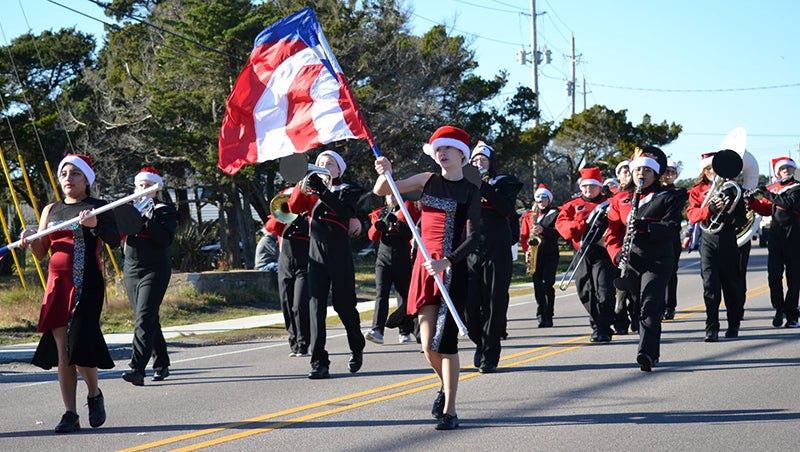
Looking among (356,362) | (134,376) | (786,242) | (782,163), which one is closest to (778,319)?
(786,242)

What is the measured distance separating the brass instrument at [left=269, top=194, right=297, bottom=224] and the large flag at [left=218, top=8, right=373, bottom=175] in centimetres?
179

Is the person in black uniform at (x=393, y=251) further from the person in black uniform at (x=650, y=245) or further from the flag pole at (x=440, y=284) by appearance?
the flag pole at (x=440, y=284)

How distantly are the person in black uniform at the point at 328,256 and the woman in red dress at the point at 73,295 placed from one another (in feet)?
8.71

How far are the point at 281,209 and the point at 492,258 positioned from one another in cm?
241

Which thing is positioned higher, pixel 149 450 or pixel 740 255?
pixel 740 255

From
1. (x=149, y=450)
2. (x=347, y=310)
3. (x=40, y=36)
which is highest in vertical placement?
(x=40, y=36)

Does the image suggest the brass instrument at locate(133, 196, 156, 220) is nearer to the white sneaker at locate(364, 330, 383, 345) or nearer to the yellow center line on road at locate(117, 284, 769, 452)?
the yellow center line on road at locate(117, 284, 769, 452)

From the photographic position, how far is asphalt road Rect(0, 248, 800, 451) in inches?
271

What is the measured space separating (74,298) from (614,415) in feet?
13.1

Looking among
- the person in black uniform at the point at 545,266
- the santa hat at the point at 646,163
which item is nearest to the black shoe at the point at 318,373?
the santa hat at the point at 646,163

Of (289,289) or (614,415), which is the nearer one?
(614,415)

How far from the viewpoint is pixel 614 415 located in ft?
24.9

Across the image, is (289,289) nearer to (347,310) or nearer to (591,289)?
(347,310)

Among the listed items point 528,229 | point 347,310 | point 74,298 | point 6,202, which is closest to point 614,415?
point 347,310
